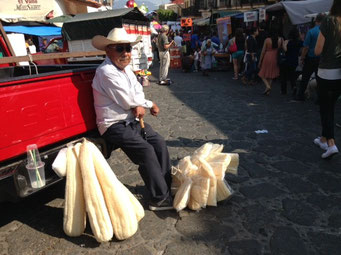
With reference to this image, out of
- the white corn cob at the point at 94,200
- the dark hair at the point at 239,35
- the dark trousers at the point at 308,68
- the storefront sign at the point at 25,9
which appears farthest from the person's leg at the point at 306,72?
the storefront sign at the point at 25,9

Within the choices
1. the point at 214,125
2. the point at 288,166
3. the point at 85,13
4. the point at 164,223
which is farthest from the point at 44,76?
the point at 85,13

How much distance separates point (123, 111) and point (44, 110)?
0.74m

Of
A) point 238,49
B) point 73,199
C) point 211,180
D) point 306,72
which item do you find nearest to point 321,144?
point 211,180

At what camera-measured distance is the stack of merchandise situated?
243 centimetres

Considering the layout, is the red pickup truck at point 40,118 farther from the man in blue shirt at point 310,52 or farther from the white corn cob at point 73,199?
the man in blue shirt at point 310,52

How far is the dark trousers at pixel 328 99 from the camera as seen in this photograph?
387 cm

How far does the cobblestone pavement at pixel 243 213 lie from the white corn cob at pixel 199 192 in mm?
106

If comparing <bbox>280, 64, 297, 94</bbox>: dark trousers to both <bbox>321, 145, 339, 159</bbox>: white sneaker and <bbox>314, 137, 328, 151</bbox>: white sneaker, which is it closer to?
<bbox>314, 137, 328, 151</bbox>: white sneaker

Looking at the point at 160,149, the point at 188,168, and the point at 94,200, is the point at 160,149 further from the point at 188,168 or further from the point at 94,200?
the point at 94,200

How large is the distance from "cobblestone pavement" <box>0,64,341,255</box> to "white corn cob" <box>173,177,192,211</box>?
0.13 metres

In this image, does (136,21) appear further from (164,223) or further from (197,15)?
(197,15)

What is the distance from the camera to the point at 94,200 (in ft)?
7.96

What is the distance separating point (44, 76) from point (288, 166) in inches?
127

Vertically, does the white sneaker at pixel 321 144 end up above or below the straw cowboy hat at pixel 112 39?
below
